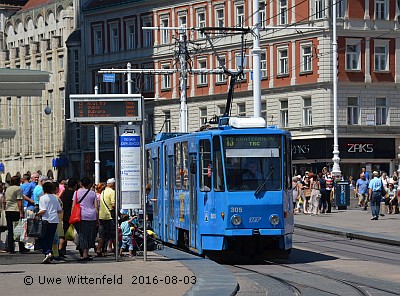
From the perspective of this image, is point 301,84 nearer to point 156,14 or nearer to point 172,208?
point 156,14

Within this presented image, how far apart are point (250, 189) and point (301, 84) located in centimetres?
5246

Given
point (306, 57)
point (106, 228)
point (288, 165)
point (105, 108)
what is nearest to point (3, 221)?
point (106, 228)

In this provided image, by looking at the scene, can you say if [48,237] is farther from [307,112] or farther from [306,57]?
[306,57]

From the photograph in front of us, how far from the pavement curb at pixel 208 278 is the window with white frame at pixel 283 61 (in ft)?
179

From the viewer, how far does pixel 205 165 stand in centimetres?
2575

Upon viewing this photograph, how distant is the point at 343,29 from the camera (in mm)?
75625

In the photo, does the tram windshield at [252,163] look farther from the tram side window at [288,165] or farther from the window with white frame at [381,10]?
the window with white frame at [381,10]

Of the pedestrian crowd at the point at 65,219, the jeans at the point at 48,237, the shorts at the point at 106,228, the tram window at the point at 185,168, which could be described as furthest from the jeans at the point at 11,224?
the tram window at the point at 185,168

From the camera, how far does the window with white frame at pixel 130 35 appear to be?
299 ft

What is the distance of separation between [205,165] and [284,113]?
5362cm

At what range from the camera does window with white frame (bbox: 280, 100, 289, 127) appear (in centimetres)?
7862

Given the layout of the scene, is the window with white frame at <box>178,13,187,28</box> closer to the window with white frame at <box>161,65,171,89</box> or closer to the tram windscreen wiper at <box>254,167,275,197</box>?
the window with white frame at <box>161,65,171,89</box>

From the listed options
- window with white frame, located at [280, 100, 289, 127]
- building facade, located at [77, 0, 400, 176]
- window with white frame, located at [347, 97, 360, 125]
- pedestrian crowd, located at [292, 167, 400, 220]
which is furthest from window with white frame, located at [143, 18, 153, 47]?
pedestrian crowd, located at [292, 167, 400, 220]

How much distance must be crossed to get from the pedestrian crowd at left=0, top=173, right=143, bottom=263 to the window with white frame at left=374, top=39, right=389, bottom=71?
5076cm
